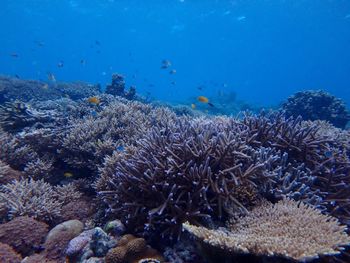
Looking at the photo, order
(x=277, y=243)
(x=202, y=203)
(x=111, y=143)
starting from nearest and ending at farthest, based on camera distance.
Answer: (x=277, y=243)
(x=202, y=203)
(x=111, y=143)

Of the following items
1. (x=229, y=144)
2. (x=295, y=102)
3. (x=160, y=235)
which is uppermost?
(x=295, y=102)

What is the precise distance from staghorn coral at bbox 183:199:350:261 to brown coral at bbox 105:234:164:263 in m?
0.92

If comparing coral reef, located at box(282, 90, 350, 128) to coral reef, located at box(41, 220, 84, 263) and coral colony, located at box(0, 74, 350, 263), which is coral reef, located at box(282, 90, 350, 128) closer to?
coral colony, located at box(0, 74, 350, 263)

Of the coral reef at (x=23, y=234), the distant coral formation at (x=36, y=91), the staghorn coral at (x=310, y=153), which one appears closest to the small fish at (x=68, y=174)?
the coral reef at (x=23, y=234)

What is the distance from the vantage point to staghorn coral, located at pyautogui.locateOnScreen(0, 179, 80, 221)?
520cm

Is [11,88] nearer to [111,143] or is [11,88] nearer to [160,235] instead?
[111,143]

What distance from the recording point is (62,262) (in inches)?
167

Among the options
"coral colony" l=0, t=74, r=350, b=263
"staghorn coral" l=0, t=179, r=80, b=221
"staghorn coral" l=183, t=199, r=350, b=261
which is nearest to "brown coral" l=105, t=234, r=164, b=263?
"coral colony" l=0, t=74, r=350, b=263

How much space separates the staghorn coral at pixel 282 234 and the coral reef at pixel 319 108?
14021mm

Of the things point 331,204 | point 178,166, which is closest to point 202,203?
point 178,166

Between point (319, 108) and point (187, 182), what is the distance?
15219mm

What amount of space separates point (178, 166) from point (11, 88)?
17926mm

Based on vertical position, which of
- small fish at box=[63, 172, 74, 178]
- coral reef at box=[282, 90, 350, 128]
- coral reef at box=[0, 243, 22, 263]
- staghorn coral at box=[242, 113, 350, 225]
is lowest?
coral reef at box=[0, 243, 22, 263]

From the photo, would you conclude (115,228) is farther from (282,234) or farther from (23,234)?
(282,234)
